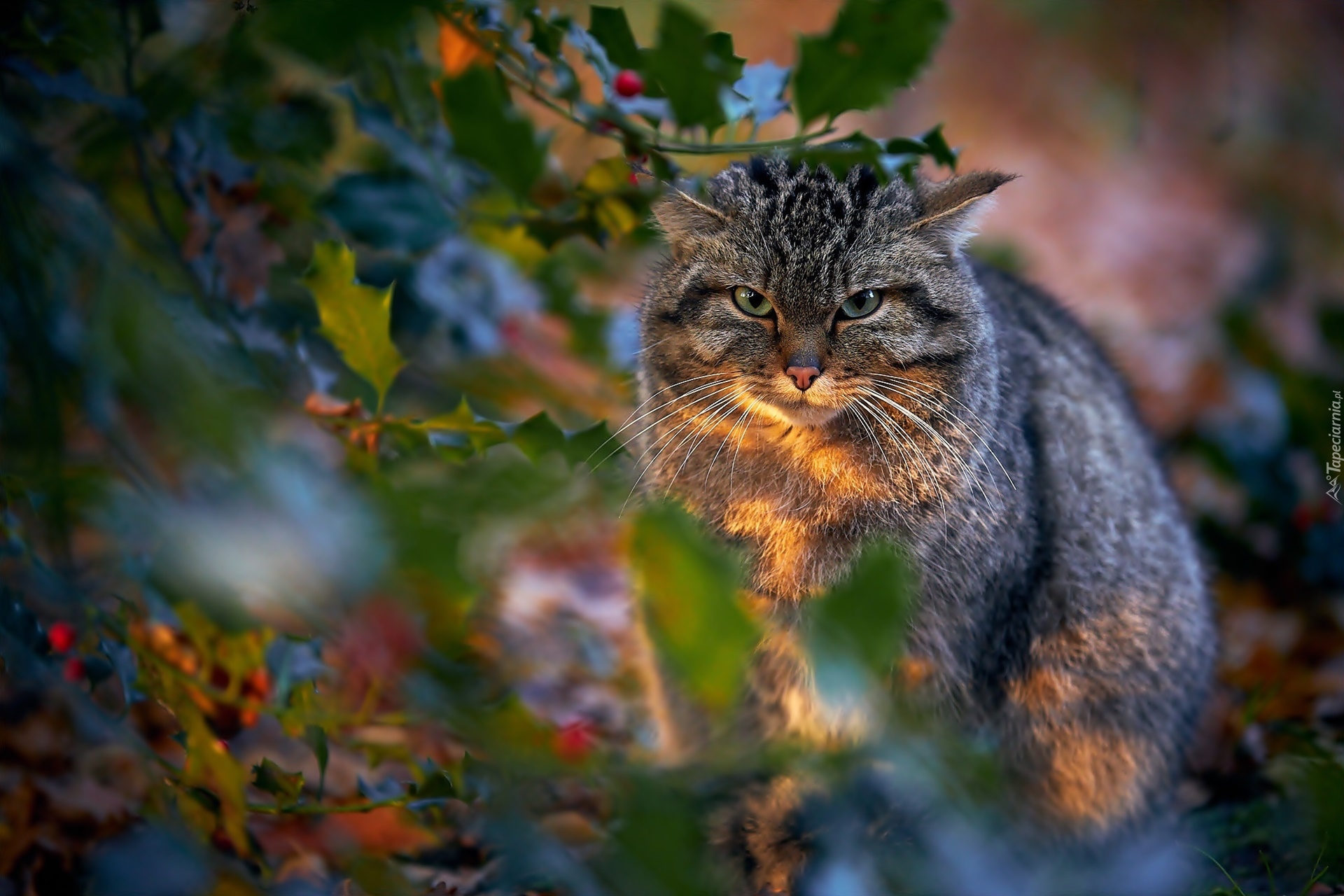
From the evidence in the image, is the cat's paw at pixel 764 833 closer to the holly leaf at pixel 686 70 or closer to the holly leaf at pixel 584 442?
the holly leaf at pixel 584 442

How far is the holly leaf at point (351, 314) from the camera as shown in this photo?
131 cm

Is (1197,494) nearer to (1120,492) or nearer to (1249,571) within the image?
(1249,571)

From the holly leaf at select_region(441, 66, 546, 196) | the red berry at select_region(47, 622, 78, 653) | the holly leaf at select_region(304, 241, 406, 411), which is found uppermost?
the holly leaf at select_region(441, 66, 546, 196)

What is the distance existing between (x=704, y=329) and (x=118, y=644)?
1059mm

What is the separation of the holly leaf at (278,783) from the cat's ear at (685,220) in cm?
110

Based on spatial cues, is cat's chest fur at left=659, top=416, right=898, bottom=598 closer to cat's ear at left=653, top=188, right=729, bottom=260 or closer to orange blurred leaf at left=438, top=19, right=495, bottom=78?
cat's ear at left=653, top=188, right=729, bottom=260

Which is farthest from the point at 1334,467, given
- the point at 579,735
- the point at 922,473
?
the point at 579,735

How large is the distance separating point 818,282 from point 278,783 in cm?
116

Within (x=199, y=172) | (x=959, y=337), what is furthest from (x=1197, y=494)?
(x=199, y=172)

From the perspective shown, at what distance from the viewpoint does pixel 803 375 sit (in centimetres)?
163

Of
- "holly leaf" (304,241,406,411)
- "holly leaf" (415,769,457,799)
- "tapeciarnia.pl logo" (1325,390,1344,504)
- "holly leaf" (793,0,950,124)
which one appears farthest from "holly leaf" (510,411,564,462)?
"tapeciarnia.pl logo" (1325,390,1344,504)

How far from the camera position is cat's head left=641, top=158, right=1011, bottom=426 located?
169cm

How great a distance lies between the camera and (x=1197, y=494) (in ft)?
10.3

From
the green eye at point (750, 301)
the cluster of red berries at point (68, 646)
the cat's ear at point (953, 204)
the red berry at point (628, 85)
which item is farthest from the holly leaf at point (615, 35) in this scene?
the cluster of red berries at point (68, 646)
